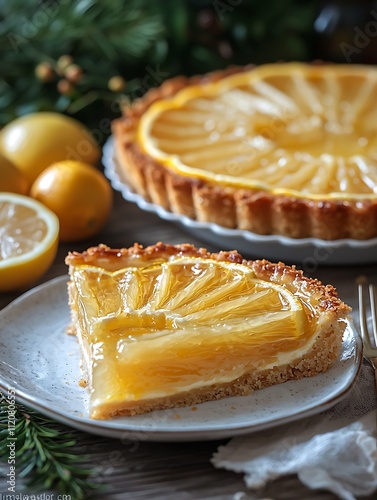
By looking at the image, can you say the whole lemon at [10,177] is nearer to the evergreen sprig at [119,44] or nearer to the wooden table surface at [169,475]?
the evergreen sprig at [119,44]

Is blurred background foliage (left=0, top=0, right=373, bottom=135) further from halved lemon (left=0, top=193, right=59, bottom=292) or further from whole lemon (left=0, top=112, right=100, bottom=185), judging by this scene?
halved lemon (left=0, top=193, right=59, bottom=292)

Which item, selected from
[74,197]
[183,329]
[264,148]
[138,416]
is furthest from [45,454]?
[264,148]

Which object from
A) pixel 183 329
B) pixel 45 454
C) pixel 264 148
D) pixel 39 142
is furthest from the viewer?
pixel 39 142

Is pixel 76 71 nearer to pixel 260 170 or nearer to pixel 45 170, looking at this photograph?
pixel 45 170

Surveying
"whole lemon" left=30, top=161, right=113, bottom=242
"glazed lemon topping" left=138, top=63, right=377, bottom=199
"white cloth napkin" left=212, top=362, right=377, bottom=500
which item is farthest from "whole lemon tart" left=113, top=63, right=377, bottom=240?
"white cloth napkin" left=212, top=362, right=377, bottom=500

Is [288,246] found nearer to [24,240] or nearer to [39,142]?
[24,240]

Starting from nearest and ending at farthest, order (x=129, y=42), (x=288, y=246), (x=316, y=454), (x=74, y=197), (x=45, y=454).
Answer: (x=316, y=454) → (x=45, y=454) → (x=288, y=246) → (x=74, y=197) → (x=129, y=42)
